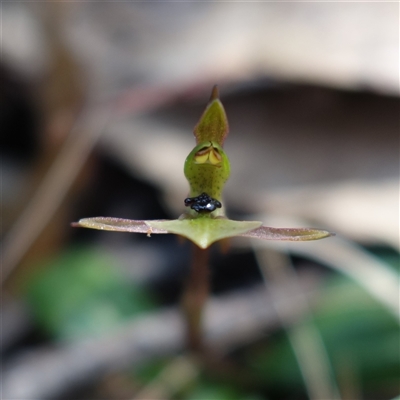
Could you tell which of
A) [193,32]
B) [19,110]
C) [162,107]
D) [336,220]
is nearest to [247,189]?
[336,220]

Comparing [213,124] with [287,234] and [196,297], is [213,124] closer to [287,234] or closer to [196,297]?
[287,234]

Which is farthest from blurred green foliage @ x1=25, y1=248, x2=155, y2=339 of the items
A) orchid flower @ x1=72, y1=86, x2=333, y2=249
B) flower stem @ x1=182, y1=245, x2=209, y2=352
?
orchid flower @ x1=72, y1=86, x2=333, y2=249

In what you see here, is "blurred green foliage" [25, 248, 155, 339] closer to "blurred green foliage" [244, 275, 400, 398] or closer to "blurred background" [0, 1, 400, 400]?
"blurred background" [0, 1, 400, 400]

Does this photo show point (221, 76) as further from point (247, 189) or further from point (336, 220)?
point (336, 220)

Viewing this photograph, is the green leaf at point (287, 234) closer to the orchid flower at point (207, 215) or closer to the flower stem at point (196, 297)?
the orchid flower at point (207, 215)

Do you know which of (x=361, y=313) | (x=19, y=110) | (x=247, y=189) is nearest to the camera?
(x=361, y=313)

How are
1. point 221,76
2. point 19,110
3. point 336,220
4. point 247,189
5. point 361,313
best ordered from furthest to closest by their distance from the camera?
point 19,110 < point 221,76 < point 247,189 < point 336,220 < point 361,313
